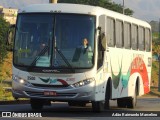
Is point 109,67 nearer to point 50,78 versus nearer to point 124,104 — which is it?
point 50,78

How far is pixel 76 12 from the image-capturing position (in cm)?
2152

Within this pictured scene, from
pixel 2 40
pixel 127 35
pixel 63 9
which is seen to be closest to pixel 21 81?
pixel 63 9

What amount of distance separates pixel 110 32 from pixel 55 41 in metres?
2.73

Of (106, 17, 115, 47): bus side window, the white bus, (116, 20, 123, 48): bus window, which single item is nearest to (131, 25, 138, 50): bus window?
(116, 20, 123, 48): bus window

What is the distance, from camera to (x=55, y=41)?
2116 cm

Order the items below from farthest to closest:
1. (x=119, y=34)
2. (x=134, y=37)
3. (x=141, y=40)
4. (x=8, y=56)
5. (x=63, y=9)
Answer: (x=8, y=56), (x=141, y=40), (x=134, y=37), (x=119, y=34), (x=63, y=9)

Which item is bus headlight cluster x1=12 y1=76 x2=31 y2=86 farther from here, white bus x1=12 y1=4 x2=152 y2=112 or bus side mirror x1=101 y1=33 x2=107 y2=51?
bus side mirror x1=101 y1=33 x2=107 y2=51

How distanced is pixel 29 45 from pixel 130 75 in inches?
258

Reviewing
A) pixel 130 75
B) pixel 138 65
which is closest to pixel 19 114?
pixel 130 75

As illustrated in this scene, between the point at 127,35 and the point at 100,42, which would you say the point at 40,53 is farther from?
the point at 127,35

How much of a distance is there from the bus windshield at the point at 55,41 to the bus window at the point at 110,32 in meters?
1.61

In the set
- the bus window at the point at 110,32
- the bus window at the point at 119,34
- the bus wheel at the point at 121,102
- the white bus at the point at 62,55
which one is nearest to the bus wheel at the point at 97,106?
the white bus at the point at 62,55

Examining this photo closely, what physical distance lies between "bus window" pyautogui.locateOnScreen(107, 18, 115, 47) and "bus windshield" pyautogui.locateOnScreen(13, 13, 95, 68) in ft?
5.28

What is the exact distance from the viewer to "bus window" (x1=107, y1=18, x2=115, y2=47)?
2297cm
